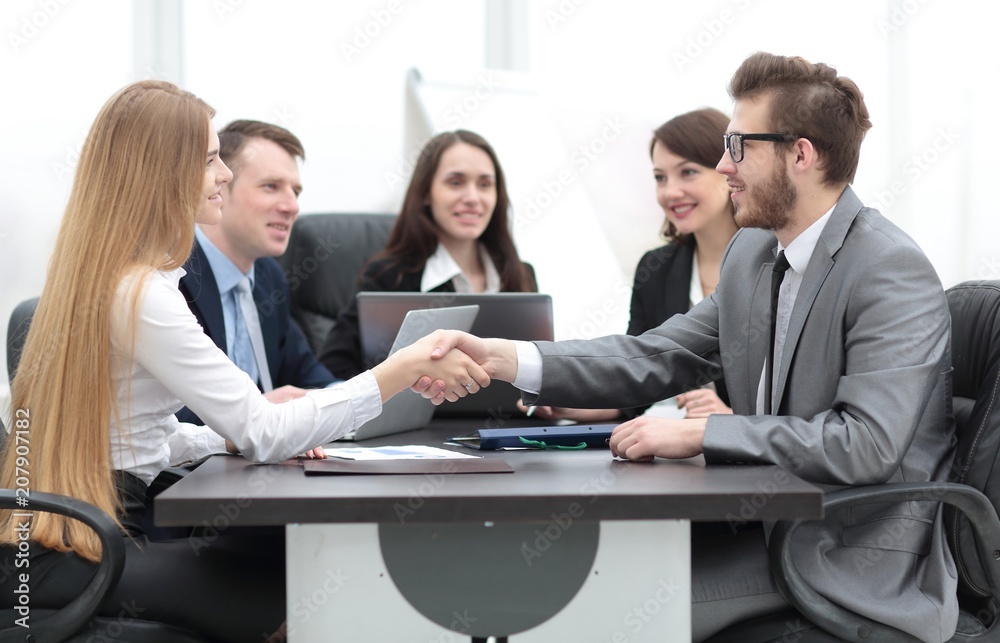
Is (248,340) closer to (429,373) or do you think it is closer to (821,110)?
(429,373)

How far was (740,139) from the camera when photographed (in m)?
1.89

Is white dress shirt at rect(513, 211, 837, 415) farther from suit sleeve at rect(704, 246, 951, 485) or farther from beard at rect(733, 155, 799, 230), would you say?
suit sleeve at rect(704, 246, 951, 485)

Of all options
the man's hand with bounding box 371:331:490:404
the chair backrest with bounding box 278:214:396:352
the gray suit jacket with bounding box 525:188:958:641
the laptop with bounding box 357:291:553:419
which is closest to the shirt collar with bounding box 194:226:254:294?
the laptop with bounding box 357:291:553:419

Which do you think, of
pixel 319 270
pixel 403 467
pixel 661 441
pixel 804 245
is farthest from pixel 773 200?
pixel 319 270

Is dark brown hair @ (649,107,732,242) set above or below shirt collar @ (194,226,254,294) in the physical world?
above

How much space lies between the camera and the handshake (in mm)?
1728

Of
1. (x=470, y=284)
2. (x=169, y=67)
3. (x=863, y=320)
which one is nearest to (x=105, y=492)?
(x=863, y=320)

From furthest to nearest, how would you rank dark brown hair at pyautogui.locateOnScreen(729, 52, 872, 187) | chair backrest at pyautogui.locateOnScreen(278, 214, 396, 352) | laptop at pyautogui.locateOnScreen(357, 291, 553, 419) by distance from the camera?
chair backrest at pyautogui.locateOnScreen(278, 214, 396, 352), laptop at pyautogui.locateOnScreen(357, 291, 553, 419), dark brown hair at pyautogui.locateOnScreen(729, 52, 872, 187)

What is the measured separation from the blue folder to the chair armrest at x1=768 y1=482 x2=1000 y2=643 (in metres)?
0.40

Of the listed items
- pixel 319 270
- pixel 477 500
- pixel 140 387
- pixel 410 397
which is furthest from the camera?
pixel 319 270

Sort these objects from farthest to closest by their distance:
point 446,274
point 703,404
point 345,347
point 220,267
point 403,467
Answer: point 446,274 < point 345,347 < point 220,267 < point 703,404 < point 403,467

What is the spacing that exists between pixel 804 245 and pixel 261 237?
63.8 inches

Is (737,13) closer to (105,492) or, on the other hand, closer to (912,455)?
(912,455)

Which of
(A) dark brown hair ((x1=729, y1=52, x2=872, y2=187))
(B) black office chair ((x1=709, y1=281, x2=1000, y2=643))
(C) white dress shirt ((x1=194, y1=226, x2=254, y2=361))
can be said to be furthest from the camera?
(C) white dress shirt ((x1=194, y1=226, x2=254, y2=361))
